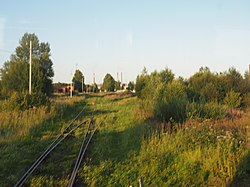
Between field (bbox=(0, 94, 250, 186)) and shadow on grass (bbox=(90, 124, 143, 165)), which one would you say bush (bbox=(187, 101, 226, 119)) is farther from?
shadow on grass (bbox=(90, 124, 143, 165))

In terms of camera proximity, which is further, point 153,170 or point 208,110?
point 208,110

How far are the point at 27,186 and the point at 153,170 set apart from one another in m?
3.20

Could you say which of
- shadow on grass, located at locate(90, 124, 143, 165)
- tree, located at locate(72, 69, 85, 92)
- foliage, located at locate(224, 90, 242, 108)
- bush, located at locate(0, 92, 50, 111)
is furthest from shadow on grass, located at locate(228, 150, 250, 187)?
tree, located at locate(72, 69, 85, 92)

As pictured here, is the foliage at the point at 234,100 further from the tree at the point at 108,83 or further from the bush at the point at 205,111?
the tree at the point at 108,83

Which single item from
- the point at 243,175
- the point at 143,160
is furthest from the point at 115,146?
the point at 243,175

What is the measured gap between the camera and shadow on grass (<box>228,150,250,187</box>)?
590 cm

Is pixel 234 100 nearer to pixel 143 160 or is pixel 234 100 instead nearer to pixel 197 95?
pixel 197 95

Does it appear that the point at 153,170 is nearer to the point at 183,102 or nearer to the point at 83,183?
the point at 83,183

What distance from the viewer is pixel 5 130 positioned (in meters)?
12.7

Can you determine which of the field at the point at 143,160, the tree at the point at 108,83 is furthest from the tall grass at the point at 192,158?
the tree at the point at 108,83

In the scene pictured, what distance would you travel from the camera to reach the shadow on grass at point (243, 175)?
5904 millimetres

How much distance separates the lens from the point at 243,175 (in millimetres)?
6199

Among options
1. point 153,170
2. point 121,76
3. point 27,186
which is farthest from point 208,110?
point 121,76

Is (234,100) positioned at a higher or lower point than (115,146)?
higher
